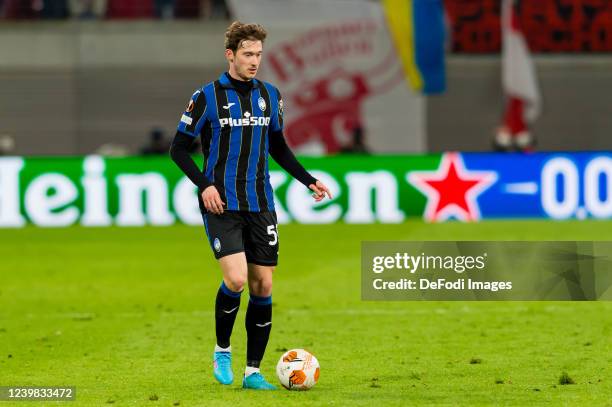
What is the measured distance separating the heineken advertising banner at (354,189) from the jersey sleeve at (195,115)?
41.5 ft

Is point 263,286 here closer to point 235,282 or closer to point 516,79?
point 235,282

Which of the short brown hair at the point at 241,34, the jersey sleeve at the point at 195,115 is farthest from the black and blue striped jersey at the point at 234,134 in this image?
the short brown hair at the point at 241,34

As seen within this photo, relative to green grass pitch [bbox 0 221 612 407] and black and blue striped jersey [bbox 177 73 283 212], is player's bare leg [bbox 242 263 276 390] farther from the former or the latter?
Result: black and blue striped jersey [bbox 177 73 283 212]

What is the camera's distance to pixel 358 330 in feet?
37.3

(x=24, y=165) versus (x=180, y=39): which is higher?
(x=180, y=39)

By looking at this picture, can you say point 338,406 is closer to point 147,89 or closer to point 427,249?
point 427,249

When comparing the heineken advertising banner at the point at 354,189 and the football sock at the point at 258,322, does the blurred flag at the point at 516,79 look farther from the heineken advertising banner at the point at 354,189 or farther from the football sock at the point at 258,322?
the football sock at the point at 258,322

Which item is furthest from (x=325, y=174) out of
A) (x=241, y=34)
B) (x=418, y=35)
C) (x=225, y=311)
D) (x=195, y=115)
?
(x=241, y=34)

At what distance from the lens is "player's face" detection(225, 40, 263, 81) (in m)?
7.91

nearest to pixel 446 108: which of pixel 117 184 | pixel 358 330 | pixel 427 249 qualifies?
pixel 117 184

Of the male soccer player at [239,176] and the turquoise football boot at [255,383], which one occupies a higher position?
the male soccer player at [239,176]

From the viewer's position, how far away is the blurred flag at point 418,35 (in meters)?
27.1

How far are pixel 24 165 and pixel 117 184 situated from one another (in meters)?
1.42

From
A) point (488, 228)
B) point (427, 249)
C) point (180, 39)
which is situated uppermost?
point (180, 39)
